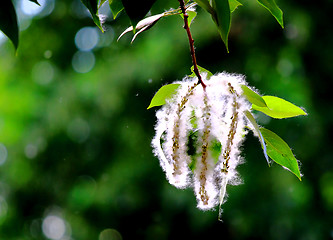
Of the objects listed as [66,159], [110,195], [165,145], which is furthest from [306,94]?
[165,145]

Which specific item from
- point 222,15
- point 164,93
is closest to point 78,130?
point 164,93

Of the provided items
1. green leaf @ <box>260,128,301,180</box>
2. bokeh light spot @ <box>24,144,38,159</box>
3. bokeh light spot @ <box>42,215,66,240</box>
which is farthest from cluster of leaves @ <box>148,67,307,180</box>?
bokeh light spot @ <box>42,215,66,240</box>

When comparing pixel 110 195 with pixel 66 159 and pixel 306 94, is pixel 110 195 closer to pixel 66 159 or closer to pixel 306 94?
pixel 66 159

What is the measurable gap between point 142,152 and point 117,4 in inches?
101

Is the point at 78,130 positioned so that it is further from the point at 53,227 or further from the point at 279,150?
the point at 279,150

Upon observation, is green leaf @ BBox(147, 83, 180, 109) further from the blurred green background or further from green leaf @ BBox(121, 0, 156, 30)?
the blurred green background

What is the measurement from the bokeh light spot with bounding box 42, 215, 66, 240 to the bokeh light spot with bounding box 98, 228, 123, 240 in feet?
1.30

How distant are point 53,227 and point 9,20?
3.95m

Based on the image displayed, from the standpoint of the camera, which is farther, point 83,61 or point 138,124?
point 83,61

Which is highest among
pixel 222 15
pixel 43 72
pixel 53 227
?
pixel 222 15

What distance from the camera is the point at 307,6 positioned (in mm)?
3451

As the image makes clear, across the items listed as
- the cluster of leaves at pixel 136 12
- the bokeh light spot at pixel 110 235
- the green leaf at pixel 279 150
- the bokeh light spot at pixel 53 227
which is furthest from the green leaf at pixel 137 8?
the bokeh light spot at pixel 53 227

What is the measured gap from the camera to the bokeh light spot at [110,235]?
12.4ft

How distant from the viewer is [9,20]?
0.55 metres
